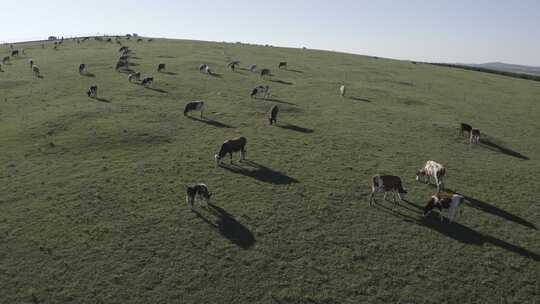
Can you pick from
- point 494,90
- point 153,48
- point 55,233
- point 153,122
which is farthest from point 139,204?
point 153,48

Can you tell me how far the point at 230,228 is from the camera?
1919cm

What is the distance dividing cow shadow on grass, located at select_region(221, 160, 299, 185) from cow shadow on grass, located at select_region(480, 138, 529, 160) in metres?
19.1

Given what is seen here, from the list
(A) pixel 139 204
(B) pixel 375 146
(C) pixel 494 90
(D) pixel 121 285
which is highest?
(C) pixel 494 90

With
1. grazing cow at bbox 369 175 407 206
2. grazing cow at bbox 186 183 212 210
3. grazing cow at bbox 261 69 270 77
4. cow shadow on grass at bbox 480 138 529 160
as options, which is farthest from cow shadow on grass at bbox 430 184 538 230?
grazing cow at bbox 261 69 270 77

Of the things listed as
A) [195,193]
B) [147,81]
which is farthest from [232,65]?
[195,193]

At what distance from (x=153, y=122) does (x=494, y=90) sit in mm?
53610

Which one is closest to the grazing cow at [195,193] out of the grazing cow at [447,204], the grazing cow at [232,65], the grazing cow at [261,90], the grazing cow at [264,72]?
the grazing cow at [447,204]

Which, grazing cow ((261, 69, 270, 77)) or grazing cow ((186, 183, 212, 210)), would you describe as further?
grazing cow ((261, 69, 270, 77))

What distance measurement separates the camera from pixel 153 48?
3248 inches

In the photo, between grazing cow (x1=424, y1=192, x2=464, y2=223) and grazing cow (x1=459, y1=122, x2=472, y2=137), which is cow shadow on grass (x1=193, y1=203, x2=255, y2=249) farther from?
grazing cow (x1=459, y1=122, x2=472, y2=137)

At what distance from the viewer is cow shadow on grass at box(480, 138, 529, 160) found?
31402mm

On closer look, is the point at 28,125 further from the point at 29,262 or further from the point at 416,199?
the point at 416,199

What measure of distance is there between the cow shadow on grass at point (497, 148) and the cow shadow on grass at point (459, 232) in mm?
15305

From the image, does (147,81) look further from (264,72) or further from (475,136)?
(475,136)
